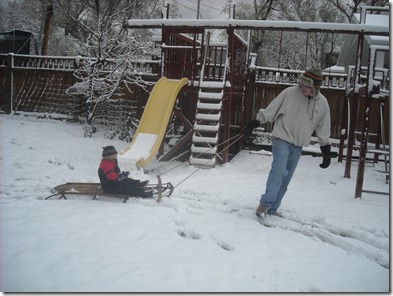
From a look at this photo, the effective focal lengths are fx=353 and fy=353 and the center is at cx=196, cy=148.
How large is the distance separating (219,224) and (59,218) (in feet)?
5.58

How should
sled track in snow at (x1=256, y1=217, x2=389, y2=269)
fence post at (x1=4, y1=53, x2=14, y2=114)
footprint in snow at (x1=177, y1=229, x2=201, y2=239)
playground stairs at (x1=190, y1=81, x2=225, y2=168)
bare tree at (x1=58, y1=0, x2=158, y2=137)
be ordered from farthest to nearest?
fence post at (x1=4, y1=53, x2=14, y2=114) < bare tree at (x1=58, y1=0, x2=158, y2=137) < playground stairs at (x1=190, y1=81, x2=225, y2=168) < footprint in snow at (x1=177, y1=229, x2=201, y2=239) < sled track in snow at (x1=256, y1=217, x2=389, y2=269)

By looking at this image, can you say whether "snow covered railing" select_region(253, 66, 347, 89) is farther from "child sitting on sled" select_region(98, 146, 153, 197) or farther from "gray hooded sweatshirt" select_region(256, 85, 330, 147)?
"child sitting on sled" select_region(98, 146, 153, 197)

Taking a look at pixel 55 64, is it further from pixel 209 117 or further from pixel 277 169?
pixel 277 169

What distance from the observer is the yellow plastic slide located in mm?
6234

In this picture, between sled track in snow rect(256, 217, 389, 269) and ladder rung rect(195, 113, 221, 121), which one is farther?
ladder rung rect(195, 113, 221, 121)

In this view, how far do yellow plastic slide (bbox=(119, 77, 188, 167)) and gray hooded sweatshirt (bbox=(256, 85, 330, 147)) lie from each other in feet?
9.01

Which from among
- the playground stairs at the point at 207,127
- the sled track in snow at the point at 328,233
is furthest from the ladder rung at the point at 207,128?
the sled track in snow at the point at 328,233

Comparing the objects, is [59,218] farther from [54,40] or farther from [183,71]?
[54,40]

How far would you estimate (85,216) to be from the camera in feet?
12.5

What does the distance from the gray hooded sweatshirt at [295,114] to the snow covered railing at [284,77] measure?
6.18 m

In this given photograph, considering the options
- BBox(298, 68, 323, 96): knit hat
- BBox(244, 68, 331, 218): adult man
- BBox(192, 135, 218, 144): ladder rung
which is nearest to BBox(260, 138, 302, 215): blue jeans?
BBox(244, 68, 331, 218): adult man

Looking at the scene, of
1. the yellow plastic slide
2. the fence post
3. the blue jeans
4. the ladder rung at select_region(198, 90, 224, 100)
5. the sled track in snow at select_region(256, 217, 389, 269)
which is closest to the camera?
the sled track in snow at select_region(256, 217, 389, 269)

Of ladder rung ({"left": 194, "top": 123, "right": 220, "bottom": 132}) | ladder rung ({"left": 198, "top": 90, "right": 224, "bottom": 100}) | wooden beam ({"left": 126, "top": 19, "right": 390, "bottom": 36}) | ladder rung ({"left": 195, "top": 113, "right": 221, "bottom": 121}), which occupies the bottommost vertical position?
ladder rung ({"left": 194, "top": 123, "right": 220, "bottom": 132})

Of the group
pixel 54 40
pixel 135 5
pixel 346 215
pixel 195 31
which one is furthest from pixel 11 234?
pixel 54 40
